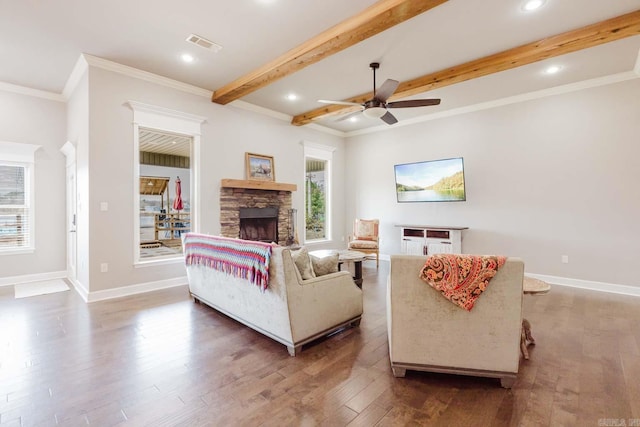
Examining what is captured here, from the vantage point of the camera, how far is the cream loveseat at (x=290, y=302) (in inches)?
97.5

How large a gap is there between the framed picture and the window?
132cm

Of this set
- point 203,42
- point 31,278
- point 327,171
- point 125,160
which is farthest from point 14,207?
point 327,171

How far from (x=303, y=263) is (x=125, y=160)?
3.20m

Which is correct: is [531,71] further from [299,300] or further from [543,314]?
[299,300]

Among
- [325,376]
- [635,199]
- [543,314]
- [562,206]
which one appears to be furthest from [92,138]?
[635,199]

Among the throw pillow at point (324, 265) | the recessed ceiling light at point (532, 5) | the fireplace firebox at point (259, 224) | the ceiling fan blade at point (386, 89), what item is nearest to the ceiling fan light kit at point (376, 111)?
the ceiling fan blade at point (386, 89)

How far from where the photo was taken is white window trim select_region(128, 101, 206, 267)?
14.2 ft

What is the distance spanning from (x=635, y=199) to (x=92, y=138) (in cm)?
738

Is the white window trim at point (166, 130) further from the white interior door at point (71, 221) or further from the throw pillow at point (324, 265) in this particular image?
the throw pillow at point (324, 265)

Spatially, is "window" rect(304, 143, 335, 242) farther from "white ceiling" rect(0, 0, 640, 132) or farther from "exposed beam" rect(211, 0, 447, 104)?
"exposed beam" rect(211, 0, 447, 104)

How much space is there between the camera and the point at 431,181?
19.8 ft

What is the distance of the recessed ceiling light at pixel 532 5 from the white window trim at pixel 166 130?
14.4 ft

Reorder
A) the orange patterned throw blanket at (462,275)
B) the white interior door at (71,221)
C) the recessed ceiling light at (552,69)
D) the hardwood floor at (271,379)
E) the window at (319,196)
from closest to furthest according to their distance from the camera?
the hardwood floor at (271,379), the orange patterned throw blanket at (462,275), the recessed ceiling light at (552,69), the white interior door at (71,221), the window at (319,196)

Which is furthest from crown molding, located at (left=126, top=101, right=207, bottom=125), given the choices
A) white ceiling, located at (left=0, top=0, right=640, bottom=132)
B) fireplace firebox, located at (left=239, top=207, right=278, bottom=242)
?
fireplace firebox, located at (left=239, top=207, right=278, bottom=242)
